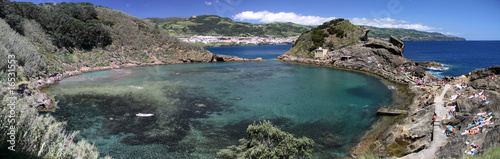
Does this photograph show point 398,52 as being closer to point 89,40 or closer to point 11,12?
point 89,40

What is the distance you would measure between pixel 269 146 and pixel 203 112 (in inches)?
461

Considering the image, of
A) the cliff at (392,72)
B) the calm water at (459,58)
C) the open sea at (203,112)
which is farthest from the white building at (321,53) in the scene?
the open sea at (203,112)

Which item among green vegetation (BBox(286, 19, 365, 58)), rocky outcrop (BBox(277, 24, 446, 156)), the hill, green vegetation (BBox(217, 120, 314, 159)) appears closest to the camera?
green vegetation (BBox(217, 120, 314, 159))

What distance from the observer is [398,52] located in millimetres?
48750

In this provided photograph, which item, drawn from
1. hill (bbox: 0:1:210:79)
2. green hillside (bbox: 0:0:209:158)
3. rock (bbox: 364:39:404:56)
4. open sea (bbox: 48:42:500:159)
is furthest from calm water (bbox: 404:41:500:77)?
hill (bbox: 0:1:210:79)

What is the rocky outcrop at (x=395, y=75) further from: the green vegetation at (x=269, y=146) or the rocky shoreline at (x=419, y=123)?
the green vegetation at (x=269, y=146)

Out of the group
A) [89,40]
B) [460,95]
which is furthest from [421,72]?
[89,40]

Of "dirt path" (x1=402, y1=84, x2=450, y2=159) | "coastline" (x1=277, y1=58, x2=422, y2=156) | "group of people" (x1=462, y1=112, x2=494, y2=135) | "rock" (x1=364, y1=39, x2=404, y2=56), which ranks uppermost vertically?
"rock" (x1=364, y1=39, x2=404, y2=56)

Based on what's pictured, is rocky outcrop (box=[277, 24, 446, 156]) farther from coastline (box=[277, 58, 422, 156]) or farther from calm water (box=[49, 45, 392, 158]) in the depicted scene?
calm water (box=[49, 45, 392, 158])

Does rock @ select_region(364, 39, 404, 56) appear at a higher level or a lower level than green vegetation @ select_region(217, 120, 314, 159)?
higher

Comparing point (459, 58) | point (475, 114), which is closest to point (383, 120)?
point (475, 114)

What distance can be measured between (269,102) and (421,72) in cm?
2631

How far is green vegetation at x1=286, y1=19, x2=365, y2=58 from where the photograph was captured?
2353 inches

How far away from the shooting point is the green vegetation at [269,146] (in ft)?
30.7
